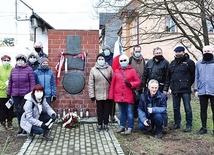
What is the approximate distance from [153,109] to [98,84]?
1323 millimetres

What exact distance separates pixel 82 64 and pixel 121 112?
185cm

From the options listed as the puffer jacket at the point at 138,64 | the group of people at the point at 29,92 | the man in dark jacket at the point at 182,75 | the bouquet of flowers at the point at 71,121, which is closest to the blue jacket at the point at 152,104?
the man in dark jacket at the point at 182,75

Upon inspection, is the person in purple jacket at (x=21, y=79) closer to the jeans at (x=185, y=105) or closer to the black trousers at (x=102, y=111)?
the black trousers at (x=102, y=111)

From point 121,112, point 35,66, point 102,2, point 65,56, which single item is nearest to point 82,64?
point 65,56

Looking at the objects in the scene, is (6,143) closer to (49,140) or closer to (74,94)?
(49,140)

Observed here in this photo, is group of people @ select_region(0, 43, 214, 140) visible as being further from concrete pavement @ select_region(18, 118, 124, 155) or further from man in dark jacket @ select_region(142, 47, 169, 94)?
concrete pavement @ select_region(18, 118, 124, 155)

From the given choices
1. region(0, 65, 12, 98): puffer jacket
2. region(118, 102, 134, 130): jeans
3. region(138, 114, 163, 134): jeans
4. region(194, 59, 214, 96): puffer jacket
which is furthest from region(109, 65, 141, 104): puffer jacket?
region(0, 65, 12, 98): puffer jacket

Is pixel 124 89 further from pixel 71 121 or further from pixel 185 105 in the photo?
pixel 71 121

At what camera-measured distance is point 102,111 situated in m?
6.89

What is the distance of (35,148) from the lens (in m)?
5.57

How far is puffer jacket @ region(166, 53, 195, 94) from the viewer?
255 inches

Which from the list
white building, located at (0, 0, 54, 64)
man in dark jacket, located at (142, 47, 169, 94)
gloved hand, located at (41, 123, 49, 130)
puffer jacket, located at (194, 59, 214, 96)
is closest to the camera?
gloved hand, located at (41, 123, 49, 130)

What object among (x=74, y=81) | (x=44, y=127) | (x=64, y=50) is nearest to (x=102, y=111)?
(x=74, y=81)

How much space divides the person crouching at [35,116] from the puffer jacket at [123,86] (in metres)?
1.34
